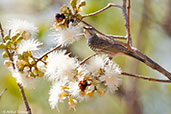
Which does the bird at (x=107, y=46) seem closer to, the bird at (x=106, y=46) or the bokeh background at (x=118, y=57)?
the bird at (x=106, y=46)

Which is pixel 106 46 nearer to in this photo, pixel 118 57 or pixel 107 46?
pixel 107 46

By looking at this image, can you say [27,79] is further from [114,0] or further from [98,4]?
[114,0]

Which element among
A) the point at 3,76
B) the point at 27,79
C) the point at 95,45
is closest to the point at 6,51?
the point at 27,79

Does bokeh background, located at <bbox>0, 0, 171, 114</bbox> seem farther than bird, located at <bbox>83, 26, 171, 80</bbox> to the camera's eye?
Yes

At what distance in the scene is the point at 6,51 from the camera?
1.52 meters

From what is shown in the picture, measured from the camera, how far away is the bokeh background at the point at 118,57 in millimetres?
3265

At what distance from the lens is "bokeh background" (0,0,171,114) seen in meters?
3.26

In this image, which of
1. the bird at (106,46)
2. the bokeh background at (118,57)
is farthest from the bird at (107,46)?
the bokeh background at (118,57)

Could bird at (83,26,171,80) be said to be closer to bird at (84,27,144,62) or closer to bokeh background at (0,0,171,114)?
bird at (84,27,144,62)

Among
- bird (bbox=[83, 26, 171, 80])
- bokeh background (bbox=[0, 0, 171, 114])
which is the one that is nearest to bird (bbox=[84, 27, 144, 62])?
bird (bbox=[83, 26, 171, 80])

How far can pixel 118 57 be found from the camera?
3844 mm

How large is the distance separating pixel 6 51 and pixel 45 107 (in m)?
2.07

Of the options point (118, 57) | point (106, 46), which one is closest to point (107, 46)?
point (106, 46)

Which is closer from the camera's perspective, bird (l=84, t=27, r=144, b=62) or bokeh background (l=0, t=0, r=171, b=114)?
bird (l=84, t=27, r=144, b=62)
